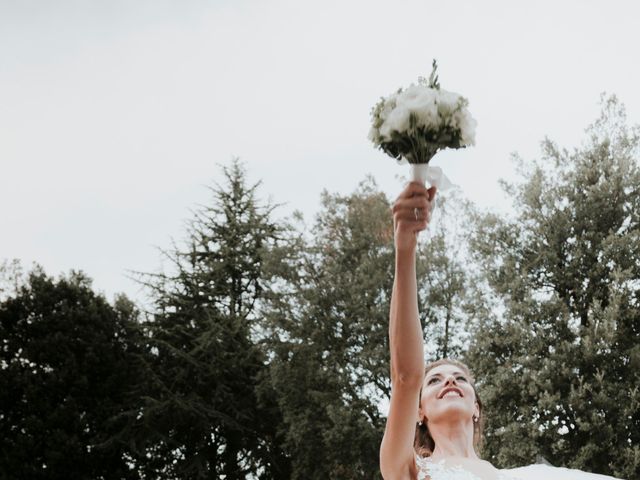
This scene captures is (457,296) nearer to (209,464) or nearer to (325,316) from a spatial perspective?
(325,316)

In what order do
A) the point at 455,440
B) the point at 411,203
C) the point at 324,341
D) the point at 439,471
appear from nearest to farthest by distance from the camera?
1. the point at 411,203
2. the point at 439,471
3. the point at 455,440
4. the point at 324,341

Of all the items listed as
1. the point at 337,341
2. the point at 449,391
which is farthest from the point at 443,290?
the point at 449,391

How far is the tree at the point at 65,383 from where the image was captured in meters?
26.9

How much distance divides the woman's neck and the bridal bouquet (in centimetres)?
124

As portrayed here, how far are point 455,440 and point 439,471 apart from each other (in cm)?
32

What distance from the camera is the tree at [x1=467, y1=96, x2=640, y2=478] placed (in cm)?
1941

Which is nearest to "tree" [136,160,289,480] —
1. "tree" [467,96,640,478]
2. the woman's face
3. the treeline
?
the treeline

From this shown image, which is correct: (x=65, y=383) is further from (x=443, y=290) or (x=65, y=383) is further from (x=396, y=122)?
(x=396, y=122)

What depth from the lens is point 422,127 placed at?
8.98 feet

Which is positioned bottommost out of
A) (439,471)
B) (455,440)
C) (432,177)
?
(439,471)

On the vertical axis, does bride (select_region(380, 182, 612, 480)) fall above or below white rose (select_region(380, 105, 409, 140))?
below

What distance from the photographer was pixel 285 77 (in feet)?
64.5

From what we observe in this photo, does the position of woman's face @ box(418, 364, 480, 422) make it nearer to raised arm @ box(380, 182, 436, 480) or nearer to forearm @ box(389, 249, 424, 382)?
raised arm @ box(380, 182, 436, 480)

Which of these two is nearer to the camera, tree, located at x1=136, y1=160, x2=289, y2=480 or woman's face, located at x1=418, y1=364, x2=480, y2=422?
woman's face, located at x1=418, y1=364, x2=480, y2=422
